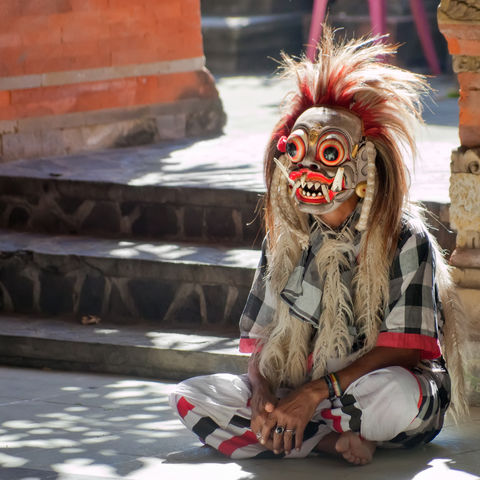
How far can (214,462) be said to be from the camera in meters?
4.20

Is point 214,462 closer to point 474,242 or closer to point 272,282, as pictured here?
point 272,282

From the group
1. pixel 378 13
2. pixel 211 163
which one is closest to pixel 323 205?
pixel 211 163

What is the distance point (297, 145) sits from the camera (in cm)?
405

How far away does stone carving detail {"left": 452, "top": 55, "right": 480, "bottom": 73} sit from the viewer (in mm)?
4578

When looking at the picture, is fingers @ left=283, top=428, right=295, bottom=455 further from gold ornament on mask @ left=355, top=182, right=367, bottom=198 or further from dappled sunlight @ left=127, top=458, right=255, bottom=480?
gold ornament on mask @ left=355, top=182, right=367, bottom=198

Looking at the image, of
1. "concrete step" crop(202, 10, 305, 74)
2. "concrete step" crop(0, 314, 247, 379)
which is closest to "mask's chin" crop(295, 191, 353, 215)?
"concrete step" crop(0, 314, 247, 379)

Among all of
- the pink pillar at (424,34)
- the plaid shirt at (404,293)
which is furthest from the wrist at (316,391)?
the pink pillar at (424,34)

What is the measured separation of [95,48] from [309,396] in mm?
4943

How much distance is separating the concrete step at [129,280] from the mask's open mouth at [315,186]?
5.99ft

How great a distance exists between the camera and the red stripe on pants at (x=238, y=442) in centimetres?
424

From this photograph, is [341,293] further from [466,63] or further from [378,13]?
[378,13]

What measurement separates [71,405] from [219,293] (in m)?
1.20

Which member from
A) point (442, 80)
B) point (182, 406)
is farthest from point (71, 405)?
point (442, 80)

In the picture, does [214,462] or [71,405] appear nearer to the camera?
[214,462]
